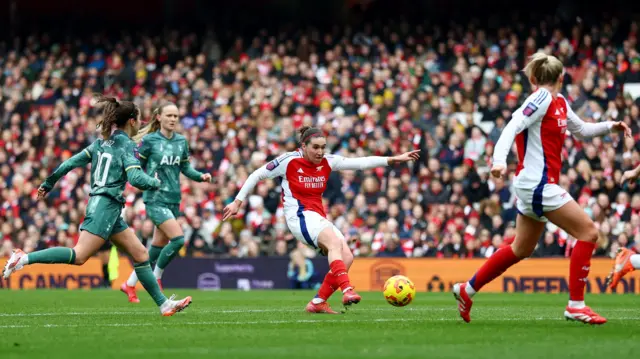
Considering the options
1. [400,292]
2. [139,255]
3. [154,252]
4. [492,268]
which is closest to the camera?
[492,268]

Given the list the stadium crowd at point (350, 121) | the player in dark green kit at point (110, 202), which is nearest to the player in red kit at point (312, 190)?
the player in dark green kit at point (110, 202)

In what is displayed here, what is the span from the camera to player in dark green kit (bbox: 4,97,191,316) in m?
10.2

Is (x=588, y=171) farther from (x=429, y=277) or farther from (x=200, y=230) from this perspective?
(x=200, y=230)

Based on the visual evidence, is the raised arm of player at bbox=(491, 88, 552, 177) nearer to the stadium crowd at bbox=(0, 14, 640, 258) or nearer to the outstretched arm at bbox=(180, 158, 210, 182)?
the outstretched arm at bbox=(180, 158, 210, 182)

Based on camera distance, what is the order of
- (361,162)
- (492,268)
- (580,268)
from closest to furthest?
(580,268) < (492,268) < (361,162)

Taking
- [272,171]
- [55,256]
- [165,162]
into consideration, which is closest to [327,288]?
[272,171]

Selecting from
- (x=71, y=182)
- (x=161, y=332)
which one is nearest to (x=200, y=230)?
(x=71, y=182)

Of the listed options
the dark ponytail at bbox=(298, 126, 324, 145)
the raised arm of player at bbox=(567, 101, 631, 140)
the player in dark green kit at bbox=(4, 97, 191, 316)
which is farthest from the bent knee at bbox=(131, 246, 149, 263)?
the raised arm of player at bbox=(567, 101, 631, 140)

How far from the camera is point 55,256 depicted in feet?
33.7

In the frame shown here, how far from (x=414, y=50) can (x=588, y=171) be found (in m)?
6.83

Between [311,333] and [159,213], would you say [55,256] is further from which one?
[159,213]

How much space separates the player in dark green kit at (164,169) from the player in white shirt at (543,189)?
5760mm

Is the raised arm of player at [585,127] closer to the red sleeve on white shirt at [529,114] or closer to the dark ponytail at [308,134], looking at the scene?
the red sleeve on white shirt at [529,114]

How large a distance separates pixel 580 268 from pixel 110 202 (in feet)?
14.5
